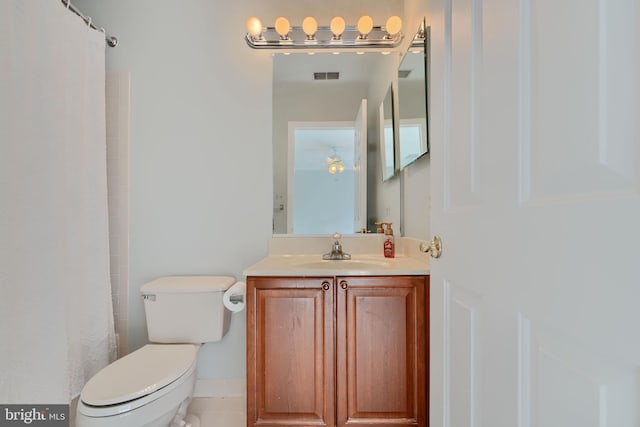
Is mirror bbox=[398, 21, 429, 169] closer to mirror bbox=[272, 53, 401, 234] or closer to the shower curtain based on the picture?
mirror bbox=[272, 53, 401, 234]

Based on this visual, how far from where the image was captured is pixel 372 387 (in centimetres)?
127

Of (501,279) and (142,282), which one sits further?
(142,282)

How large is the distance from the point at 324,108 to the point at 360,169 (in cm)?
44

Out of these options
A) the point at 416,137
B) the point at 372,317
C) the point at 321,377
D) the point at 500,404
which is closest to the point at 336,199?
the point at 416,137

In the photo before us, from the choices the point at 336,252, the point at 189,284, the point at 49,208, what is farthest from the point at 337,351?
the point at 49,208

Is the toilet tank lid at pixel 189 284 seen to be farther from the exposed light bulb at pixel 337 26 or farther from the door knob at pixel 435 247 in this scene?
the exposed light bulb at pixel 337 26

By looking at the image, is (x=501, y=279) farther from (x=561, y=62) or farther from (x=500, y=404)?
(x=561, y=62)

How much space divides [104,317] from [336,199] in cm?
143

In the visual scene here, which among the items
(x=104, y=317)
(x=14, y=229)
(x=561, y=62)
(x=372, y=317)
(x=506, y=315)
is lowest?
(x=104, y=317)

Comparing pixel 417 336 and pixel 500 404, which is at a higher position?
pixel 500 404

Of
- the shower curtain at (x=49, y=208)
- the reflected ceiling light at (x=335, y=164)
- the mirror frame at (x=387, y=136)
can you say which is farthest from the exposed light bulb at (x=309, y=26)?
the shower curtain at (x=49, y=208)

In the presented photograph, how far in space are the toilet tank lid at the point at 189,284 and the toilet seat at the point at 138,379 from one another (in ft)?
0.91

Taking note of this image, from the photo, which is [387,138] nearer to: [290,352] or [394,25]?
[394,25]

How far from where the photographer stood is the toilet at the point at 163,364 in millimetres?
1110
